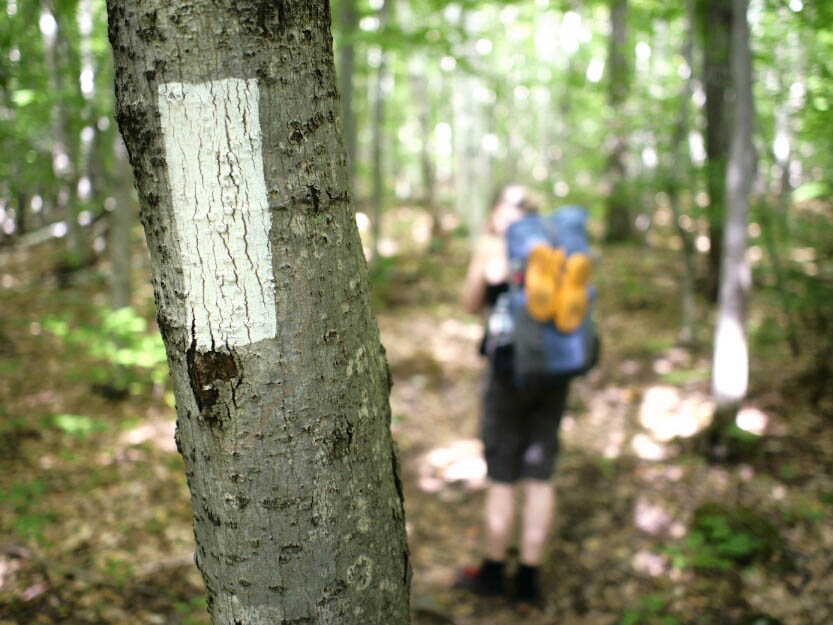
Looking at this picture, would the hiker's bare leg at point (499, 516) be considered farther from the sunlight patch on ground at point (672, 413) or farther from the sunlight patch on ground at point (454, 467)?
the sunlight patch on ground at point (672, 413)

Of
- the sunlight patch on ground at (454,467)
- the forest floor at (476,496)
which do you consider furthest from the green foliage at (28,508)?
the sunlight patch on ground at (454,467)

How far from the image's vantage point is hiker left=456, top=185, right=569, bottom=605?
9.50 ft

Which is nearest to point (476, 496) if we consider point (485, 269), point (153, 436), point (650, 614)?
point (650, 614)

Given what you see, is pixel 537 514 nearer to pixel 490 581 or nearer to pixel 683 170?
pixel 490 581

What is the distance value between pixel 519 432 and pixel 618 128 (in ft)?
16.4

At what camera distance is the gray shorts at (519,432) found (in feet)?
9.53

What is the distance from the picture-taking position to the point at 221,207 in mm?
942

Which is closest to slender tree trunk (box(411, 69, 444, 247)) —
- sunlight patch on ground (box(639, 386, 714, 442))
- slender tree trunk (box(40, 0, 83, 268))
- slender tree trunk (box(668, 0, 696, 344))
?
slender tree trunk (box(668, 0, 696, 344))

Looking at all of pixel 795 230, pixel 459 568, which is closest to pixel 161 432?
pixel 459 568

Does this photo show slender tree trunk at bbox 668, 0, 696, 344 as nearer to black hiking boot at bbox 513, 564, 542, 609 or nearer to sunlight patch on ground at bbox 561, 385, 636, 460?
sunlight patch on ground at bbox 561, 385, 636, 460

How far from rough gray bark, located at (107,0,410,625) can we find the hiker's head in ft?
6.29

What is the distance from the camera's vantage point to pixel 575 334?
2713mm

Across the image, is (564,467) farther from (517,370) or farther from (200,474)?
(200,474)

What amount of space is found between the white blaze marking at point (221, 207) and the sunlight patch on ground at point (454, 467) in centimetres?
364
